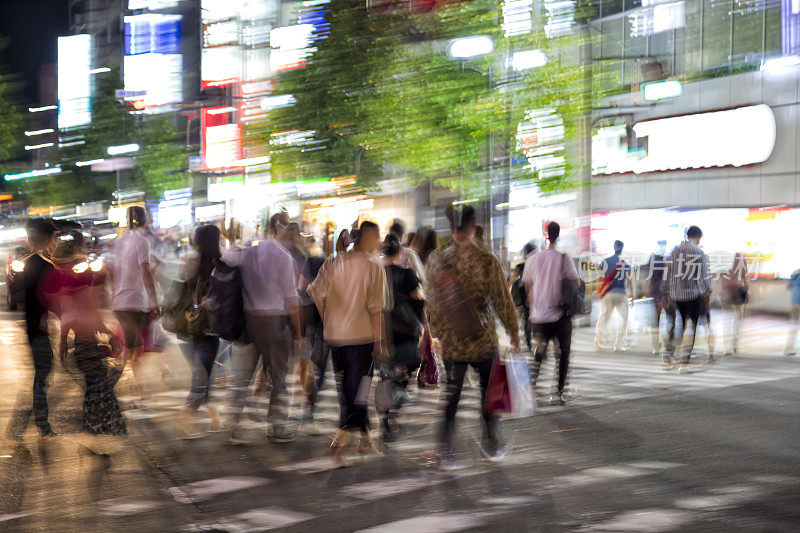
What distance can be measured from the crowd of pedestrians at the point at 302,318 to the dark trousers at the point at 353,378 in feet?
0.03

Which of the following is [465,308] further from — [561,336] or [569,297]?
[561,336]

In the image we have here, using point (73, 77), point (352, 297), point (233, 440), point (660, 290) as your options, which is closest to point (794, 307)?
point (660, 290)

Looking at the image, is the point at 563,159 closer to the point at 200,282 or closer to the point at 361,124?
the point at 361,124

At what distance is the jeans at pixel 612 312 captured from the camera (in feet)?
47.1

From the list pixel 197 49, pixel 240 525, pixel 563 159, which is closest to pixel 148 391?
pixel 240 525

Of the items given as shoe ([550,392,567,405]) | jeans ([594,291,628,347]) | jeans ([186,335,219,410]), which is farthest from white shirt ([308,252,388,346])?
jeans ([594,291,628,347])

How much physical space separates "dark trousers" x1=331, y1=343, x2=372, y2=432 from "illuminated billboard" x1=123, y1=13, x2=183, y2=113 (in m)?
44.1

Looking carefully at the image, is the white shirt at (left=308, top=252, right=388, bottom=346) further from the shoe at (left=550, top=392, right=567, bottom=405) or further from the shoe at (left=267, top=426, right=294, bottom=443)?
the shoe at (left=550, top=392, right=567, bottom=405)

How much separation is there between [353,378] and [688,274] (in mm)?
6709

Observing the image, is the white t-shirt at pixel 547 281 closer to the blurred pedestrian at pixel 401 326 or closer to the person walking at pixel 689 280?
the blurred pedestrian at pixel 401 326

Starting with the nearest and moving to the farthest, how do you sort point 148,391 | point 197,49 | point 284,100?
point 148,391, point 284,100, point 197,49

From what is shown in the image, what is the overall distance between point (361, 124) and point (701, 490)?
2429cm

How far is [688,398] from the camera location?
32.8ft

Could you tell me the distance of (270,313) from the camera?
7918 millimetres
